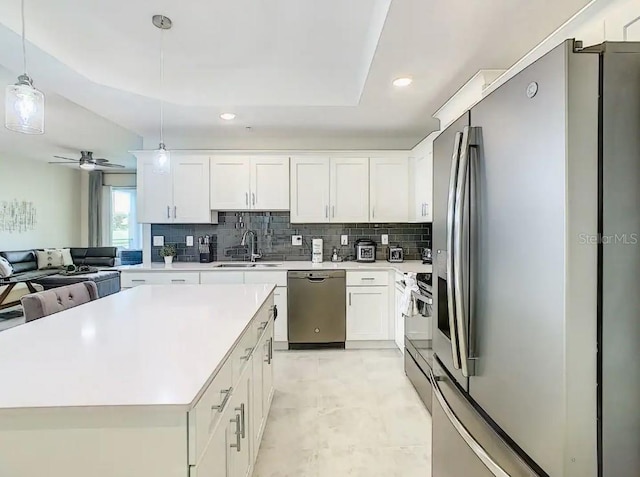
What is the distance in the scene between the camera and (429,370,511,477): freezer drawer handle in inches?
40.6

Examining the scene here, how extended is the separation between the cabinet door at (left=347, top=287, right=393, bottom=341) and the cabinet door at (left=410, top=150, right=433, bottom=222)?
2.97ft

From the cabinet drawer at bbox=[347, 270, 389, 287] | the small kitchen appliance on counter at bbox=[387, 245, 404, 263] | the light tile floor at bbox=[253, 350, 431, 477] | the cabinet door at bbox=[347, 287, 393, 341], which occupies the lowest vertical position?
the light tile floor at bbox=[253, 350, 431, 477]

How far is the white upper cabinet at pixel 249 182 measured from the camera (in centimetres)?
456

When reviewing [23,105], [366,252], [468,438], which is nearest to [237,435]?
[468,438]

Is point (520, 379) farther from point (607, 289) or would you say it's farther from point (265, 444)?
point (265, 444)

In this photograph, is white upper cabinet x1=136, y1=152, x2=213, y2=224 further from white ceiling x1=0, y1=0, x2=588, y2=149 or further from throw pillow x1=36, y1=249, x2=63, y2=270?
throw pillow x1=36, y1=249, x2=63, y2=270

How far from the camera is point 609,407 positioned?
83 cm

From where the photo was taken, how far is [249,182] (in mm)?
4582

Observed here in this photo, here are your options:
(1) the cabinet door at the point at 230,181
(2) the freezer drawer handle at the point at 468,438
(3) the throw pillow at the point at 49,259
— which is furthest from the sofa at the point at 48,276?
(2) the freezer drawer handle at the point at 468,438

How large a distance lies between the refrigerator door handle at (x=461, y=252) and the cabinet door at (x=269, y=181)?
137 inches

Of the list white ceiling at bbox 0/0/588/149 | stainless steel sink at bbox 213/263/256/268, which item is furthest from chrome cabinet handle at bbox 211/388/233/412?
A: stainless steel sink at bbox 213/263/256/268

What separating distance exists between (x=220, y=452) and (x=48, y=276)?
7.03m

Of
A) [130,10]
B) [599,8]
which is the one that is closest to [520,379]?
[599,8]

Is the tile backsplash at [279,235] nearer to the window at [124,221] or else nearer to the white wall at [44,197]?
the white wall at [44,197]
